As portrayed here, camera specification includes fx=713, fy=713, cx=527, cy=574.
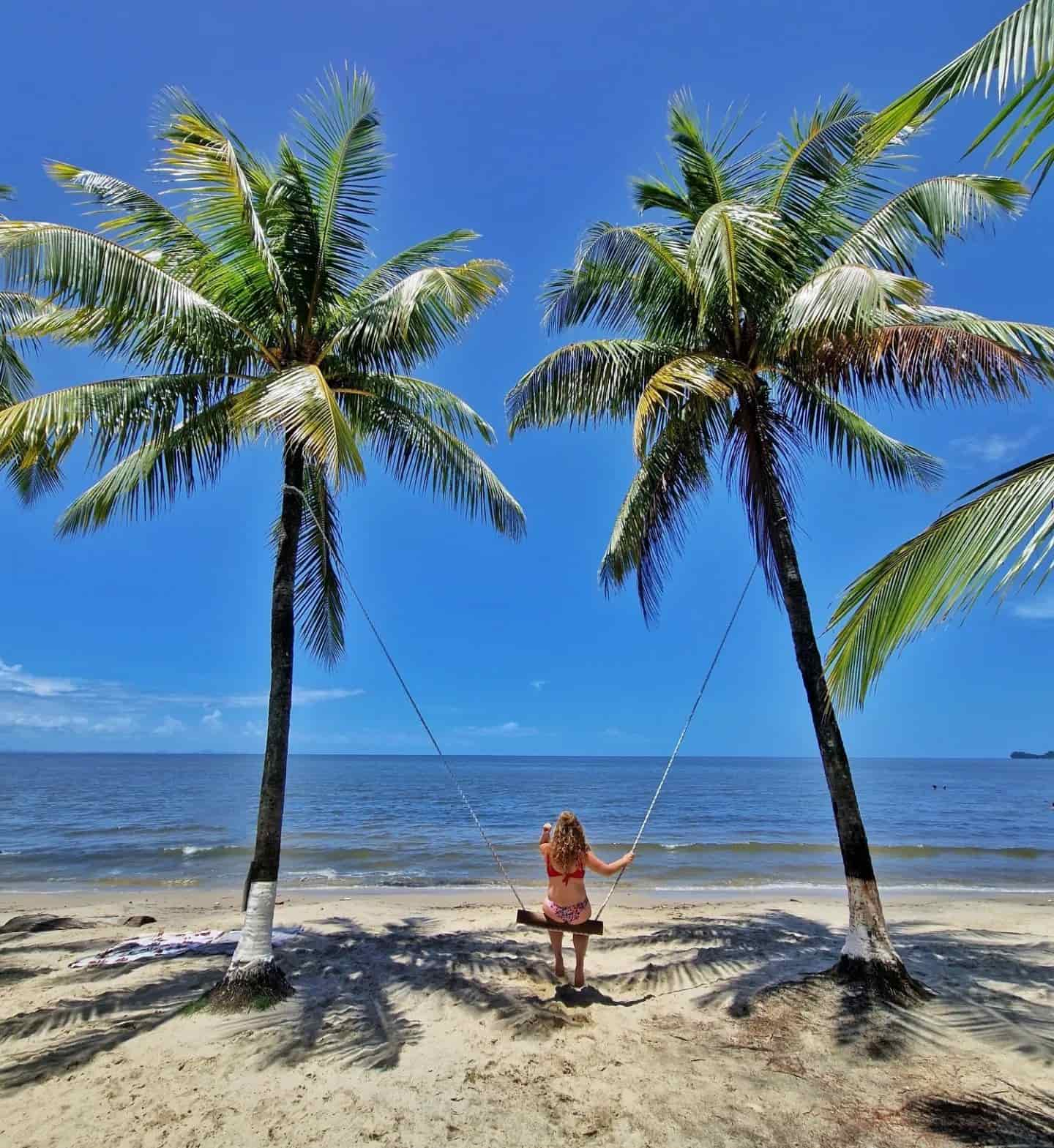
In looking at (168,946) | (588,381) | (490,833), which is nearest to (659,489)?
(588,381)

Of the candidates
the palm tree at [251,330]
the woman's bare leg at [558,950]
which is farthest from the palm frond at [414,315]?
the woman's bare leg at [558,950]

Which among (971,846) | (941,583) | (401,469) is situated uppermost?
(401,469)

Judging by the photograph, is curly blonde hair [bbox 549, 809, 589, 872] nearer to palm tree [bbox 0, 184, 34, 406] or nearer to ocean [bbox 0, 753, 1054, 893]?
palm tree [bbox 0, 184, 34, 406]

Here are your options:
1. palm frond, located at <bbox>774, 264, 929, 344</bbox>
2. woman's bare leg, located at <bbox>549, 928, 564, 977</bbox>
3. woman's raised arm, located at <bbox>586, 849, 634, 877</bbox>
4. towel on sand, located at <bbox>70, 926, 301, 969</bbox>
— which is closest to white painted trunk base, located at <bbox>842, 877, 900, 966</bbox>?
woman's raised arm, located at <bbox>586, 849, 634, 877</bbox>

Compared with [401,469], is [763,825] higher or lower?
lower

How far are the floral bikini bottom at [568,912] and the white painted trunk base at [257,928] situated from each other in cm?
219

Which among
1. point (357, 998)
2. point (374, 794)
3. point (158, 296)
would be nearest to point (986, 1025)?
point (357, 998)

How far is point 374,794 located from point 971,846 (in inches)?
1248

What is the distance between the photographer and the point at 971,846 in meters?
21.8

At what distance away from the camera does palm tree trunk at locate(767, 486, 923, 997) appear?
5613 millimetres

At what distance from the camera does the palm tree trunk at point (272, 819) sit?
554 cm

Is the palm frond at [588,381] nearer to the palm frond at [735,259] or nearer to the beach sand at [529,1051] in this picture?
the palm frond at [735,259]

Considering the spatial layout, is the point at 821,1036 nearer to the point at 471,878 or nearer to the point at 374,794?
the point at 471,878

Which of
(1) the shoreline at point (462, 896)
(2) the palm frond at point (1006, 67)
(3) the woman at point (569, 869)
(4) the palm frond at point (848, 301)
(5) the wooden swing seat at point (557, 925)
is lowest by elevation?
(1) the shoreline at point (462, 896)
